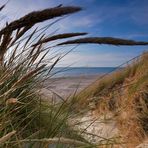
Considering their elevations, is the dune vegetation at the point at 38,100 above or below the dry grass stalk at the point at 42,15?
below

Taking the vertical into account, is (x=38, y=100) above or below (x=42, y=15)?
below

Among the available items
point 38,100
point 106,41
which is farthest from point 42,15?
point 38,100

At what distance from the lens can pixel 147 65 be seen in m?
3.50

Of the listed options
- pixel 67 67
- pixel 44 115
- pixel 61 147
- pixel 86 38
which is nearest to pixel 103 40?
pixel 86 38

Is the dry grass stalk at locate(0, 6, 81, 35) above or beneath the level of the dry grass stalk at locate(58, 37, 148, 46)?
above

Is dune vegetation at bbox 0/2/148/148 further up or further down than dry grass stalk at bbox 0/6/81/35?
further down

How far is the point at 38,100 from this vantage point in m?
1.53

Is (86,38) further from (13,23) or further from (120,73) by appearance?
(120,73)

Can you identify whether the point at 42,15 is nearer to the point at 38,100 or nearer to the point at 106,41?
the point at 106,41

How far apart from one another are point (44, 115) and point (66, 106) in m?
0.29

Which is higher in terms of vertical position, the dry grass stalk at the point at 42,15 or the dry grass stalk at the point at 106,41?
the dry grass stalk at the point at 42,15

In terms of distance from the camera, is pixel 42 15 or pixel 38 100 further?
pixel 38 100

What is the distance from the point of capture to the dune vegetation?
29.6 inches

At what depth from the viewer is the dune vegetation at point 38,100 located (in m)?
0.75
